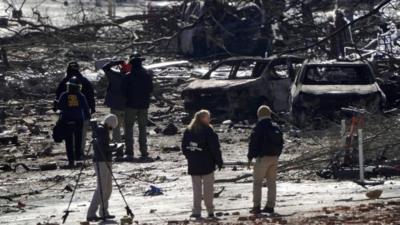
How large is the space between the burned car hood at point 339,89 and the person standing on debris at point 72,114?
5322mm

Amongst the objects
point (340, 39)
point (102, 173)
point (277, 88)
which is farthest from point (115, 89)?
point (340, 39)

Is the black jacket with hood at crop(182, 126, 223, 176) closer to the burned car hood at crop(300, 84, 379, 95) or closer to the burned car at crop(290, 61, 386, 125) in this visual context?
the burned car at crop(290, 61, 386, 125)

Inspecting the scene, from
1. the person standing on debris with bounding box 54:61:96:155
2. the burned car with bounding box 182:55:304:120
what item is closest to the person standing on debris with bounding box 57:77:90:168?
the person standing on debris with bounding box 54:61:96:155

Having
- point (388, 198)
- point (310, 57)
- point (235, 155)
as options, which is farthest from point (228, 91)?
point (388, 198)

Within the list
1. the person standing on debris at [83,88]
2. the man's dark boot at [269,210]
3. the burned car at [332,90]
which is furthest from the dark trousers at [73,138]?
the man's dark boot at [269,210]

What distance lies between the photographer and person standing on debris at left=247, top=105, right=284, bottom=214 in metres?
16.0

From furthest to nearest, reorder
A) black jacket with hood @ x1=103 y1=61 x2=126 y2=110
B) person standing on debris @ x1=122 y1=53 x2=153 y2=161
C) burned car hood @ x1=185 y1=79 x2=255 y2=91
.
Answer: burned car hood @ x1=185 y1=79 x2=255 y2=91, black jacket with hood @ x1=103 y1=61 x2=126 y2=110, person standing on debris @ x1=122 y1=53 x2=153 y2=161

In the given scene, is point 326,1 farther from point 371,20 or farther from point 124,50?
point 124,50

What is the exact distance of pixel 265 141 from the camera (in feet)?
52.5

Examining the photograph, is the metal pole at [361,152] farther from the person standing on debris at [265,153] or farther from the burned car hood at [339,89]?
the burned car hood at [339,89]

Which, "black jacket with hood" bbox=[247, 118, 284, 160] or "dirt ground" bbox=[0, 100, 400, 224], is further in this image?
"black jacket with hood" bbox=[247, 118, 284, 160]

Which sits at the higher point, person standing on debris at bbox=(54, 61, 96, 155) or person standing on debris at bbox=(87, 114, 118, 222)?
person standing on debris at bbox=(54, 61, 96, 155)

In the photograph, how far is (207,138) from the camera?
15.7 m

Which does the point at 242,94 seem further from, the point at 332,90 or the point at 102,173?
the point at 102,173
